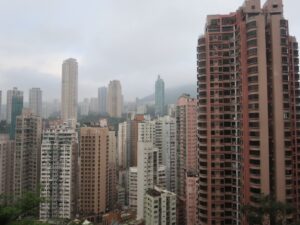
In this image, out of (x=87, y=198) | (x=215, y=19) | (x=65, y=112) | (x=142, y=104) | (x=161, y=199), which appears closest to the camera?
(x=215, y=19)

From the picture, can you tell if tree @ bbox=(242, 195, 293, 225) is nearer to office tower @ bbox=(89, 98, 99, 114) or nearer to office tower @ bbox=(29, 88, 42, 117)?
office tower @ bbox=(29, 88, 42, 117)

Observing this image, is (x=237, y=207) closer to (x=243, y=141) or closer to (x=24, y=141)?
(x=243, y=141)

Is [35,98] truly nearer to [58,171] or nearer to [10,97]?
[10,97]

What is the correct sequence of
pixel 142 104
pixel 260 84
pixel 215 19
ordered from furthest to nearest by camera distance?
pixel 142 104 < pixel 215 19 < pixel 260 84

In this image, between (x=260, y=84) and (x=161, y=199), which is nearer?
(x=260, y=84)

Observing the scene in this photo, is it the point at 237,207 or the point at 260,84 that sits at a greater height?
the point at 260,84

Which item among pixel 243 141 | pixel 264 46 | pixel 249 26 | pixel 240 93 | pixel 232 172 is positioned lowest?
pixel 232 172

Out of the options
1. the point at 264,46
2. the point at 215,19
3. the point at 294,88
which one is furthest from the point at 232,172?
the point at 215,19
